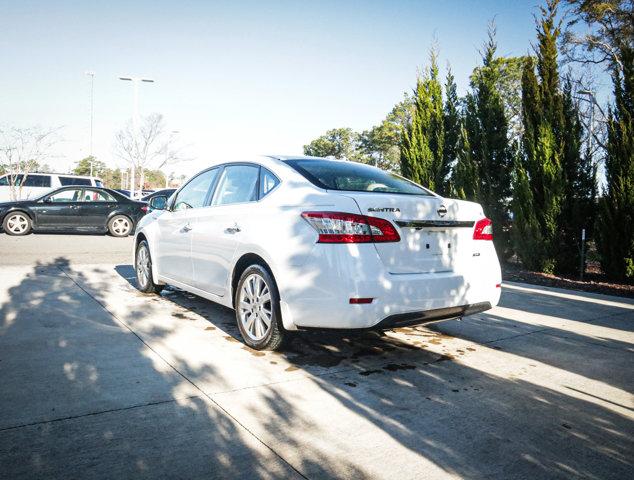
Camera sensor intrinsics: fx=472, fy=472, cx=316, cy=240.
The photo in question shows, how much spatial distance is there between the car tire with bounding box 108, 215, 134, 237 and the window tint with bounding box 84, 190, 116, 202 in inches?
24.2

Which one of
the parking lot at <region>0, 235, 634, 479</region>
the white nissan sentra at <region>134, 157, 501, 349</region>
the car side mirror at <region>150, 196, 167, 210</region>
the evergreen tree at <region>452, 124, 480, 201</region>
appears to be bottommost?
the parking lot at <region>0, 235, 634, 479</region>

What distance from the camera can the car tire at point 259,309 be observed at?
372 centimetres

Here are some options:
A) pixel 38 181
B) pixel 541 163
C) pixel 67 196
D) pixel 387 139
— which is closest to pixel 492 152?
pixel 541 163

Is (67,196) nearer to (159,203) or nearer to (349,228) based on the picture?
(159,203)

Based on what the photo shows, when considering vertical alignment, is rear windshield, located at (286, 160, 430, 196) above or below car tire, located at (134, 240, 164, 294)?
above

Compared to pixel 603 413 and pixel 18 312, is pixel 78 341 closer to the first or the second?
pixel 18 312

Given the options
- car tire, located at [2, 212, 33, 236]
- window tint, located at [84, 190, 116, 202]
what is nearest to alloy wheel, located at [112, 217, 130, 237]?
window tint, located at [84, 190, 116, 202]

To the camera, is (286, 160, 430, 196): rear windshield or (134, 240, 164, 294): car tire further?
(134, 240, 164, 294): car tire

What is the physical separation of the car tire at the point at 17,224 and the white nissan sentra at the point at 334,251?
38.1ft

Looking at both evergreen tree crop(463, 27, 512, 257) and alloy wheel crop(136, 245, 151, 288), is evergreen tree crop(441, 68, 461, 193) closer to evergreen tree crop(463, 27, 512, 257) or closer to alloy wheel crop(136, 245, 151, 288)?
evergreen tree crop(463, 27, 512, 257)

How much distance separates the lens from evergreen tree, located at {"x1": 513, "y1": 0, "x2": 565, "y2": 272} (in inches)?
400

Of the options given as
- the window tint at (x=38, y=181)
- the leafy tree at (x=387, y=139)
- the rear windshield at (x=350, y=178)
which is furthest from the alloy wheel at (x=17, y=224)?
the leafy tree at (x=387, y=139)

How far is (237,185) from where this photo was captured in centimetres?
454

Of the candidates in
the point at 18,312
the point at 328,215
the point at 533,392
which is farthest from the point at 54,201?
the point at 533,392
